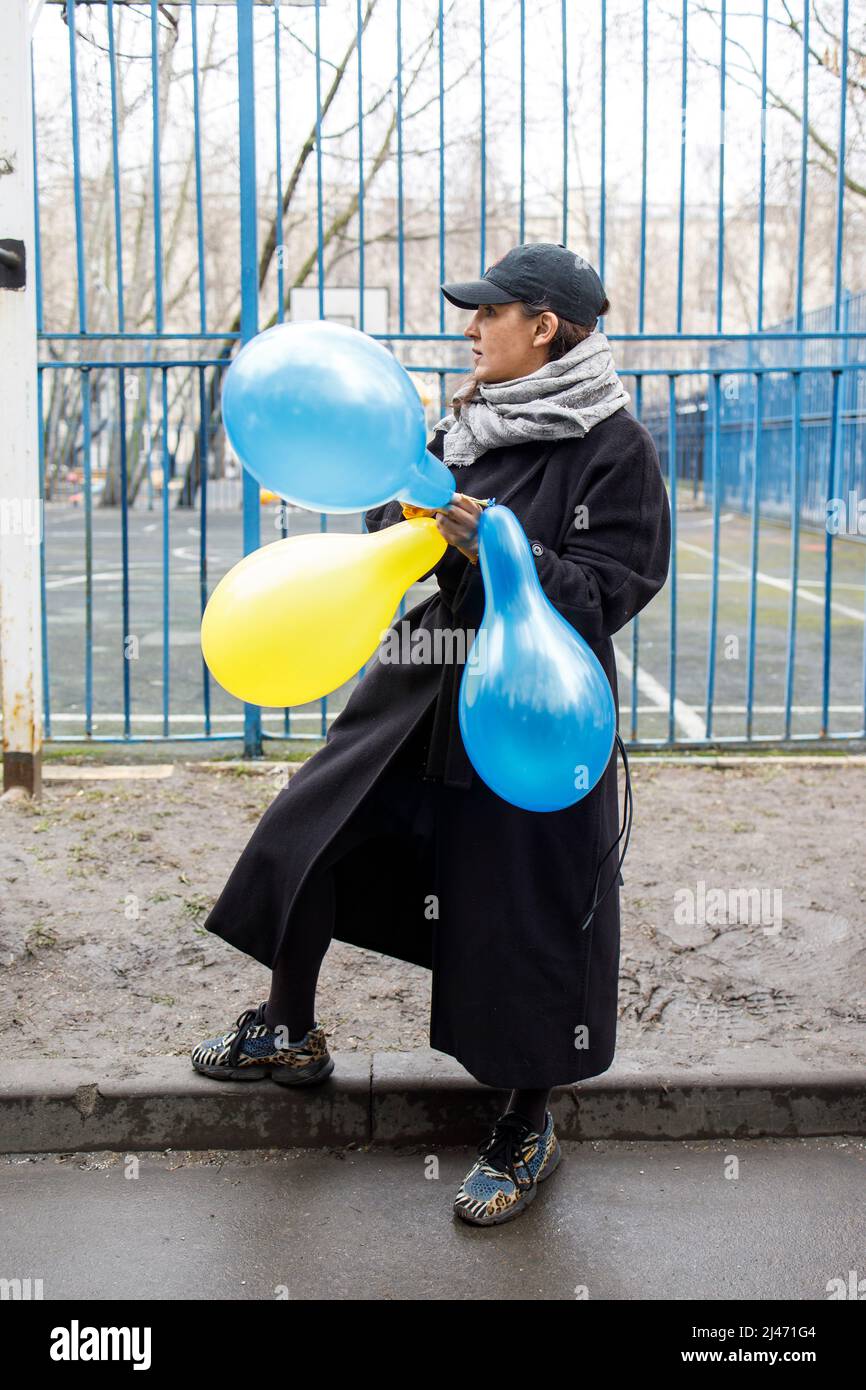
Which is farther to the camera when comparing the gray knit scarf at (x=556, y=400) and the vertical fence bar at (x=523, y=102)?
the vertical fence bar at (x=523, y=102)

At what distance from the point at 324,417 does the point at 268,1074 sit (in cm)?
170

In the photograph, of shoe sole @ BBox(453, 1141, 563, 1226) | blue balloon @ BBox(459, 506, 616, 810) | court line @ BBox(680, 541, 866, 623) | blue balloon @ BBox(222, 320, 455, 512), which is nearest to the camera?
blue balloon @ BBox(222, 320, 455, 512)

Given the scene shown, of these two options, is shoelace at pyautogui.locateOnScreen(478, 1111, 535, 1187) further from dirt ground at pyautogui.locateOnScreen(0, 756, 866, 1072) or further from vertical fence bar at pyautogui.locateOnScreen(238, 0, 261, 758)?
vertical fence bar at pyautogui.locateOnScreen(238, 0, 261, 758)

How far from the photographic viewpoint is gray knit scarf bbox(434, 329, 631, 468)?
2758mm

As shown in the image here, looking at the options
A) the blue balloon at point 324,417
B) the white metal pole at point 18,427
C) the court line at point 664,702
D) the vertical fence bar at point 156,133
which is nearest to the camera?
the blue balloon at point 324,417

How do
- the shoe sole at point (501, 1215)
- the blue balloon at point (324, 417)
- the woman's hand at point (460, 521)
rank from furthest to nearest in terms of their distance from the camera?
the shoe sole at point (501, 1215)
the woman's hand at point (460, 521)
the blue balloon at point (324, 417)

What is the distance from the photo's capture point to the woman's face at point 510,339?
2.81 metres

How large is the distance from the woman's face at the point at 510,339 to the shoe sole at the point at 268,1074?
167 cm

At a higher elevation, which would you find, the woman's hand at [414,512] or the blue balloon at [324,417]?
the blue balloon at [324,417]

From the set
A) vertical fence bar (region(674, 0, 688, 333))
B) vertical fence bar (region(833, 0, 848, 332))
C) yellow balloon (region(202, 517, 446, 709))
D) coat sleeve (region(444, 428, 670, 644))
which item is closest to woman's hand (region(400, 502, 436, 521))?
yellow balloon (region(202, 517, 446, 709))

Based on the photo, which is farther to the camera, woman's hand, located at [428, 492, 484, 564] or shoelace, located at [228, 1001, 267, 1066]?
shoelace, located at [228, 1001, 267, 1066]

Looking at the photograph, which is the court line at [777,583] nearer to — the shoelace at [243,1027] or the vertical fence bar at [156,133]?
the vertical fence bar at [156,133]

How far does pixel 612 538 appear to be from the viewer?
9.01 feet

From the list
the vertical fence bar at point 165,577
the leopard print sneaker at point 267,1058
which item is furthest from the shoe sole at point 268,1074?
the vertical fence bar at point 165,577
